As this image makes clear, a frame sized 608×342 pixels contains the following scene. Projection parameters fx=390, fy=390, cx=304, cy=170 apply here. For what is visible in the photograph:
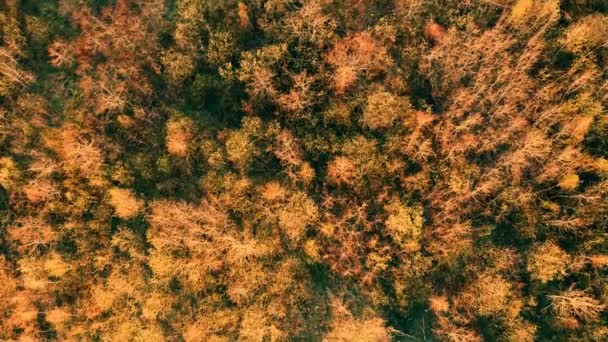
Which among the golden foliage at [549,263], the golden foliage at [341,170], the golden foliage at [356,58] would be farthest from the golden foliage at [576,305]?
the golden foliage at [356,58]

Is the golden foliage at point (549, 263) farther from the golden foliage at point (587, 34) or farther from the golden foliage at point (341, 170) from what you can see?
the golden foliage at point (587, 34)

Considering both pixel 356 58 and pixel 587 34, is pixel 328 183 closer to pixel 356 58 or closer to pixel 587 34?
pixel 356 58

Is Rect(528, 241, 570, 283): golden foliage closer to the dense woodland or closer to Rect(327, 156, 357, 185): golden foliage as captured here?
the dense woodland

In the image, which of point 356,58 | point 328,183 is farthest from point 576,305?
point 356,58

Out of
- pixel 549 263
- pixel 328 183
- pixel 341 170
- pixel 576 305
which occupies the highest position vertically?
pixel 341 170

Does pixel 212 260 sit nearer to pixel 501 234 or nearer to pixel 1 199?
pixel 1 199

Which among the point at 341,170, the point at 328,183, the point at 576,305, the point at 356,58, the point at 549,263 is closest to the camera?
the point at 576,305

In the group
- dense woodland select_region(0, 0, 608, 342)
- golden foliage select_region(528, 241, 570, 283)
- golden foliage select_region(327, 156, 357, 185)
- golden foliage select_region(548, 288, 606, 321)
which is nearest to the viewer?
golden foliage select_region(548, 288, 606, 321)

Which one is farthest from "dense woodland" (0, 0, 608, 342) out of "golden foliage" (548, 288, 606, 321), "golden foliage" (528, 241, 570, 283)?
"golden foliage" (548, 288, 606, 321)
